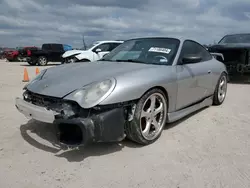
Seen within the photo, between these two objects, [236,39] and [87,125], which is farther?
[236,39]

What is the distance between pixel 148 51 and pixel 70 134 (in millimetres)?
1862

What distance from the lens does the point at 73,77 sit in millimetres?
3088

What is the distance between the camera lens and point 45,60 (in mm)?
17984

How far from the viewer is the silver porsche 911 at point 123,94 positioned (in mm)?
2619

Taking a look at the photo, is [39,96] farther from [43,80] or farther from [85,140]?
[85,140]

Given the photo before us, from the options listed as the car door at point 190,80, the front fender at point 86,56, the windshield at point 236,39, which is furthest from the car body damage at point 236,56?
the front fender at point 86,56

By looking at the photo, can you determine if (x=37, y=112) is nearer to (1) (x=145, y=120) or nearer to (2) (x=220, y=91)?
(1) (x=145, y=120)

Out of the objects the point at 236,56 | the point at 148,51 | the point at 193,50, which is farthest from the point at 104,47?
the point at 148,51

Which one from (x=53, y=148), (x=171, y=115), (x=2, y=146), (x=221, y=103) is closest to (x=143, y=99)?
(x=171, y=115)

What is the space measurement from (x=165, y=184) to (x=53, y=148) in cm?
143

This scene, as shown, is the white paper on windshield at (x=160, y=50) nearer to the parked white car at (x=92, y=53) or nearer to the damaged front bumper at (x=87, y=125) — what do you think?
the damaged front bumper at (x=87, y=125)

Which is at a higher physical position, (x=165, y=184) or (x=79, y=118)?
(x=79, y=118)

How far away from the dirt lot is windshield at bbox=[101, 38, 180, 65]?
1.06 m

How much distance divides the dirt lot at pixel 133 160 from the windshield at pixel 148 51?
1064mm
